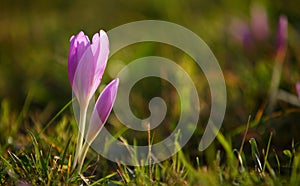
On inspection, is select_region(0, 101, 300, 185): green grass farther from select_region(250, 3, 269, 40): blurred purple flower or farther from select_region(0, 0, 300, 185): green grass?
select_region(250, 3, 269, 40): blurred purple flower

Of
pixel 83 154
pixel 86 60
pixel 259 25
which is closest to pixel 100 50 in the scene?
pixel 86 60

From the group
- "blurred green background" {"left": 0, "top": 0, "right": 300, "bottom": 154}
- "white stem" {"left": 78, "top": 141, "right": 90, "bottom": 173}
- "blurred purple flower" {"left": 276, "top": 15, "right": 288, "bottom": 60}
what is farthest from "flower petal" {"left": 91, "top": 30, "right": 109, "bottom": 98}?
"blurred purple flower" {"left": 276, "top": 15, "right": 288, "bottom": 60}

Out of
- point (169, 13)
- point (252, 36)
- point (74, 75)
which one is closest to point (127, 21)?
point (169, 13)

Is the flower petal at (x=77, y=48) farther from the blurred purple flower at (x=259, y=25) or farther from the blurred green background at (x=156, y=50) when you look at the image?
the blurred purple flower at (x=259, y=25)

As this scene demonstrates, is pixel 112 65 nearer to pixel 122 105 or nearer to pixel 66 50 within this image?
pixel 66 50

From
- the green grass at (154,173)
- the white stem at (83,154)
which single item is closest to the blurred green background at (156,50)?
the green grass at (154,173)

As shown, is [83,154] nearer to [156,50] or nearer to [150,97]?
[150,97]

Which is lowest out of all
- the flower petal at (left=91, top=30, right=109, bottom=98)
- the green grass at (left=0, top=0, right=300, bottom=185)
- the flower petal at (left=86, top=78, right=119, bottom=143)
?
the green grass at (left=0, top=0, right=300, bottom=185)
